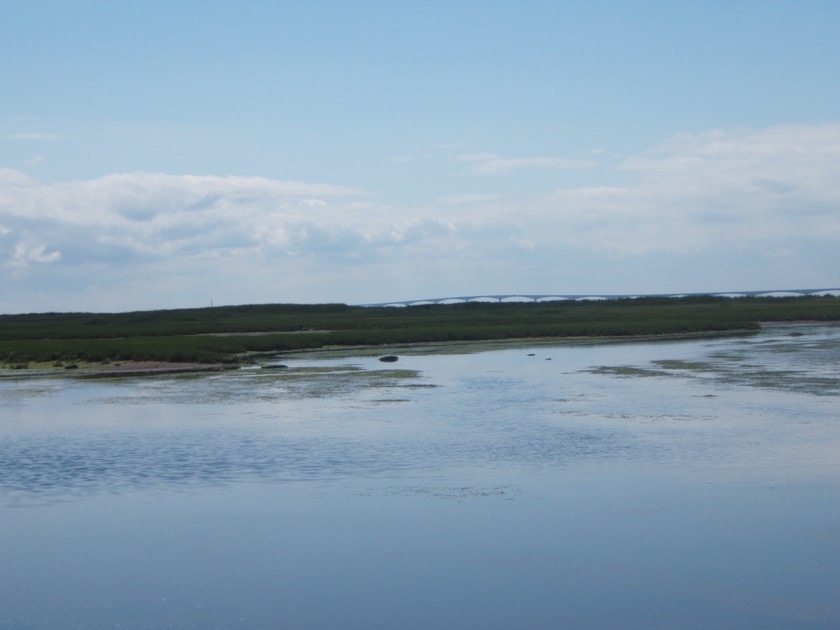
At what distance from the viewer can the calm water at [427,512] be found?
8.79m

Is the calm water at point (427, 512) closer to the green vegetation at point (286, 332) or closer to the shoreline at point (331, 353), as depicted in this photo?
the shoreline at point (331, 353)

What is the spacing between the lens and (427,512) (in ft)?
39.3

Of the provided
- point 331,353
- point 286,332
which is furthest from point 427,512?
point 286,332

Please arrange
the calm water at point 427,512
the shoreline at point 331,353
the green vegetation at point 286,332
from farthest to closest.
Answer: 1. the green vegetation at point 286,332
2. the shoreline at point 331,353
3. the calm water at point 427,512

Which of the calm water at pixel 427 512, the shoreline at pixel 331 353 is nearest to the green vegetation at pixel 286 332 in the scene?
the shoreline at pixel 331 353

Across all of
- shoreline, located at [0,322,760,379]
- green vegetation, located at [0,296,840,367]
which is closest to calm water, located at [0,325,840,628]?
shoreline, located at [0,322,760,379]

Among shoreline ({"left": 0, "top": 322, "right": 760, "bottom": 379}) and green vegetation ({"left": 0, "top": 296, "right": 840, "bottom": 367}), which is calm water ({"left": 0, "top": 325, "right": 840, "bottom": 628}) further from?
green vegetation ({"left": 0, "top": 296, "right": 840, "bottom": 367})

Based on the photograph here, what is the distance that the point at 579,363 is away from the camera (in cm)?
3556

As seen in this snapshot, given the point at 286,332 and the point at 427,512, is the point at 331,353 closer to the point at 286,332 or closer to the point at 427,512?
the point at 286,332

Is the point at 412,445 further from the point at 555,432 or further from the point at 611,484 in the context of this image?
the point at 611,484

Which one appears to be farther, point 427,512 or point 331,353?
point 331,353

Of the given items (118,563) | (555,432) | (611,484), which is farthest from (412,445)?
(118,563)

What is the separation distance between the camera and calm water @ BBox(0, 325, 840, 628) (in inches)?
346

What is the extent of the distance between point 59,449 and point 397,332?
3470 centimetres
